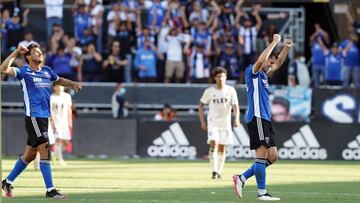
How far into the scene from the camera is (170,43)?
105 ft

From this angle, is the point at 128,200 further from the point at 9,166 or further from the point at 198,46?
the point at 198,46

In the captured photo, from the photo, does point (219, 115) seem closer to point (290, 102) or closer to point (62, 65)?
point (290, 102)

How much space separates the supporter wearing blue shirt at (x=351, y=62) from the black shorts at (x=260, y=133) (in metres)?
17.0

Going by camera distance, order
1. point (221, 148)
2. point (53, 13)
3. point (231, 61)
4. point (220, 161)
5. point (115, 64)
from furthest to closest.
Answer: point (53, 13) < point (115, 64) < point (231, 61) < point (221, 148) < point (220, 161)

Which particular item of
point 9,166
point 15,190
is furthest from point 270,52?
point 9,166

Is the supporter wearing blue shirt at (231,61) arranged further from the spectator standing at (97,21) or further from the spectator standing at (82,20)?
the spectator standing at (82,20)

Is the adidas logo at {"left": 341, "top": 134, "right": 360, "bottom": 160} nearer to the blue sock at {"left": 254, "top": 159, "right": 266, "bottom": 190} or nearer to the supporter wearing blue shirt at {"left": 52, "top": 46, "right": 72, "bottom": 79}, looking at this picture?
the supporter wearing blue shirt at {"left": 52, "top": 46, "right": 72, "bottom": 79}

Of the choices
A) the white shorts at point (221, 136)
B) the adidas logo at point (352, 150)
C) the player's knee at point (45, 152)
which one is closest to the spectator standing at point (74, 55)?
the adidas logo at point (352, 150)

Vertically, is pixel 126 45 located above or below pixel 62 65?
above

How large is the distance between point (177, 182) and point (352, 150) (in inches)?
452

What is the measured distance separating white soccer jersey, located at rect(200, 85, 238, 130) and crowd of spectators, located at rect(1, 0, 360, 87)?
10.3 metres

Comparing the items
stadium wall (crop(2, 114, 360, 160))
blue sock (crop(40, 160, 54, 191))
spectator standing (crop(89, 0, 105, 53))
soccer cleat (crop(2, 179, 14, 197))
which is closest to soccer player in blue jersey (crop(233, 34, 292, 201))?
blue sock (crop(40, 160, 54, 191))

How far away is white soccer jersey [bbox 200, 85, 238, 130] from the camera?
21.5 metres

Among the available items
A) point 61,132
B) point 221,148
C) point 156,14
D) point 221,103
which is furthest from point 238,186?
point 156,14
